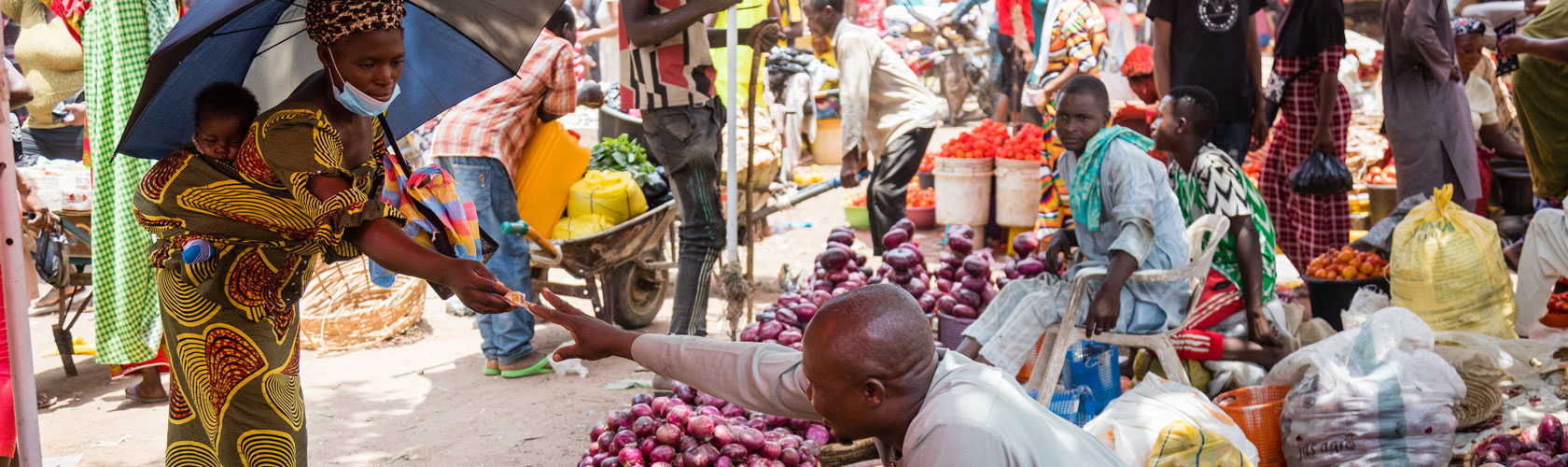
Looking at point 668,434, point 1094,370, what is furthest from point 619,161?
point 668,434

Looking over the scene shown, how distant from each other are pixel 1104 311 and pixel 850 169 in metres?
3.91

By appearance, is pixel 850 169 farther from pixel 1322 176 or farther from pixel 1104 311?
pixel 1104 311

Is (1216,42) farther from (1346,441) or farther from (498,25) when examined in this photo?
(498,25)

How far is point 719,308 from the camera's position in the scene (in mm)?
6941

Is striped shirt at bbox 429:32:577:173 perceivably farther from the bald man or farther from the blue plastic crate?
the bald man

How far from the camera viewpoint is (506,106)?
5422 millimetres

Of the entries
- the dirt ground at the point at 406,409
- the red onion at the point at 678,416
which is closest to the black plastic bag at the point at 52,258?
the dirt ground at the point at 406,409

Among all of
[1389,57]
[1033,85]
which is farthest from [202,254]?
[1033,85]

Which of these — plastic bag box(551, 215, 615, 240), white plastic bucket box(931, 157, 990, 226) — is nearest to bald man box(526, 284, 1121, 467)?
plastic bag box(551, 215, 615, 240)

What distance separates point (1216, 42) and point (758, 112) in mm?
3650

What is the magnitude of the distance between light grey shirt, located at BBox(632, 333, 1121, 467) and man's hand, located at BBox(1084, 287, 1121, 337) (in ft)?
6.43

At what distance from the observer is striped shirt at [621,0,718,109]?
482 centimetres

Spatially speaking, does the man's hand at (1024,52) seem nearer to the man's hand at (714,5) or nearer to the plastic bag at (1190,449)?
the man's hand at (714,5)

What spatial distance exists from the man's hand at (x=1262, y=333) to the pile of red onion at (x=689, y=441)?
1.82 metres
